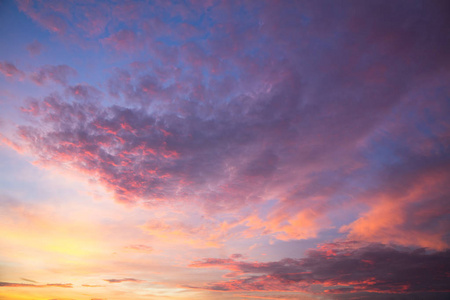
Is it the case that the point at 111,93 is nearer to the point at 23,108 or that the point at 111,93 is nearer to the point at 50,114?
the point at 50,114

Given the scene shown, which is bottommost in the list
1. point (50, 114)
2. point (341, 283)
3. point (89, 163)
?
point (341, 283)

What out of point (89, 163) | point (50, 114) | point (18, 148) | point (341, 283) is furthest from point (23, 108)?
point (341, 283)

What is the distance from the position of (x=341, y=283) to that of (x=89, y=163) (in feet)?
286

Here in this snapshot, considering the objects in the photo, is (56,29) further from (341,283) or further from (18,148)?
(341,283)

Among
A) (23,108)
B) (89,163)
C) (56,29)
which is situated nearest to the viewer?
(56,29)

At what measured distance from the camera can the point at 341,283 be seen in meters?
76.3

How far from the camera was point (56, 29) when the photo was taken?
27.9 meters

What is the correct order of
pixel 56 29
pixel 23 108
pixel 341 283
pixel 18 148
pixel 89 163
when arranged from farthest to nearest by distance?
pixel 341 283 → pixel 89 163 → pixel 18 148 → pixel 23 108 → pixel 56 29

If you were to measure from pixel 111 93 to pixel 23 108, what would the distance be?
13165 mm

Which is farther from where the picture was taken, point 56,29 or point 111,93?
point 111,93

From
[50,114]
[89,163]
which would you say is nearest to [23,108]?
[50,114]

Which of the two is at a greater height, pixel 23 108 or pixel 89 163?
pixel 23 108

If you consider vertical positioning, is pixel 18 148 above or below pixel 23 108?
below

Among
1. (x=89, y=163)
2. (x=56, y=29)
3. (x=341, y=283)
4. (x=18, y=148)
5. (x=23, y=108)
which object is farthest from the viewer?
(x=341, y=283)
